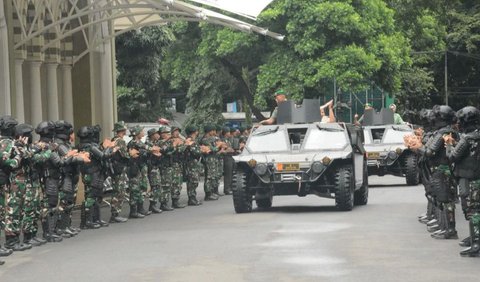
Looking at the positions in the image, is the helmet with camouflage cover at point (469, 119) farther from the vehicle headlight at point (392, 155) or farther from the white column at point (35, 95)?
the vehicle headlight at point (392, 155)

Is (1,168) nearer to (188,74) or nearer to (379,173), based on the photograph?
(379,173)

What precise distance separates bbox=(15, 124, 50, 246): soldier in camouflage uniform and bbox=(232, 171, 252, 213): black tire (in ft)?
14.7

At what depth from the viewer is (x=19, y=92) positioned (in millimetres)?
21938

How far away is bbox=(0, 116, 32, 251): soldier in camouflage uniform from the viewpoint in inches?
524

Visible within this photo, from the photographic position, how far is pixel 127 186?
18625 mm

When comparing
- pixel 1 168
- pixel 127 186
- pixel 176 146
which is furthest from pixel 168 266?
Result: pixel 176 146

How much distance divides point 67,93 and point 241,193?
29.2 feet

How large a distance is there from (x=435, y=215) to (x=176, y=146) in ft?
20.4

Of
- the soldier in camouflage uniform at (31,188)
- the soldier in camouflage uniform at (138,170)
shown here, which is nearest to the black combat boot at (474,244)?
the soldier in camouflage uniform at (31,188)

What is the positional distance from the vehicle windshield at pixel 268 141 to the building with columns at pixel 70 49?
2.90 metres

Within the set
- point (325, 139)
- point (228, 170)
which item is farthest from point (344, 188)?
point (228, 170)

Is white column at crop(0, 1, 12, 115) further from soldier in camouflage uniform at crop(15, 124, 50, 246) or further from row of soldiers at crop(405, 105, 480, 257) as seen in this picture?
row of soldiers at crop(405, 105, 480, 257)

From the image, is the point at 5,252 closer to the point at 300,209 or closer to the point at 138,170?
the point at 138,170

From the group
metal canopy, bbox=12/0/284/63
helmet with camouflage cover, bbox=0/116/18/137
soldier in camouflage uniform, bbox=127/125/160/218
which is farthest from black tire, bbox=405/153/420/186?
helmet with camouflage cover, bbox=0/116/18/137
